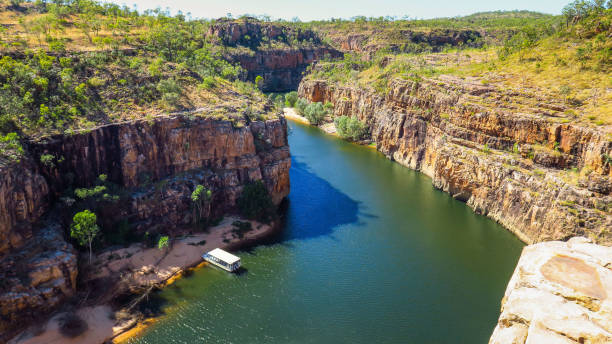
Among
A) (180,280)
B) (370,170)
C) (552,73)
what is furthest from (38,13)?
(552,73)

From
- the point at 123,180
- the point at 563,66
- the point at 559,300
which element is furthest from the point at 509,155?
the point at 123,180

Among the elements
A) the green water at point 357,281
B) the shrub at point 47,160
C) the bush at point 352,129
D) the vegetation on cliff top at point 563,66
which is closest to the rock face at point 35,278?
the shrub at point 47,160

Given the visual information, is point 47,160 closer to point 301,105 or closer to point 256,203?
point 256,203

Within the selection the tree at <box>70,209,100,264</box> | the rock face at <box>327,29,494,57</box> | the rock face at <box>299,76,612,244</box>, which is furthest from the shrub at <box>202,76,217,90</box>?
the rock face at <box>327,29,494,57</box>

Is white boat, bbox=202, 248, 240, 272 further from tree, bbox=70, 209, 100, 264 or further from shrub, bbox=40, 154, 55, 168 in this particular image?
shrub, bbox=40, 154, 55, 168

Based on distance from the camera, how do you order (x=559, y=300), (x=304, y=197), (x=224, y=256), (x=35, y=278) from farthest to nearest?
(x=304, y=197)
(x=224, y=256)
(x=35, y=278)
(x=559, y=300)

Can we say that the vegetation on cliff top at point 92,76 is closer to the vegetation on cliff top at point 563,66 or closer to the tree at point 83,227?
the tree at point 83,227

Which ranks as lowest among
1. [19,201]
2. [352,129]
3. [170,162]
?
[352,129]
